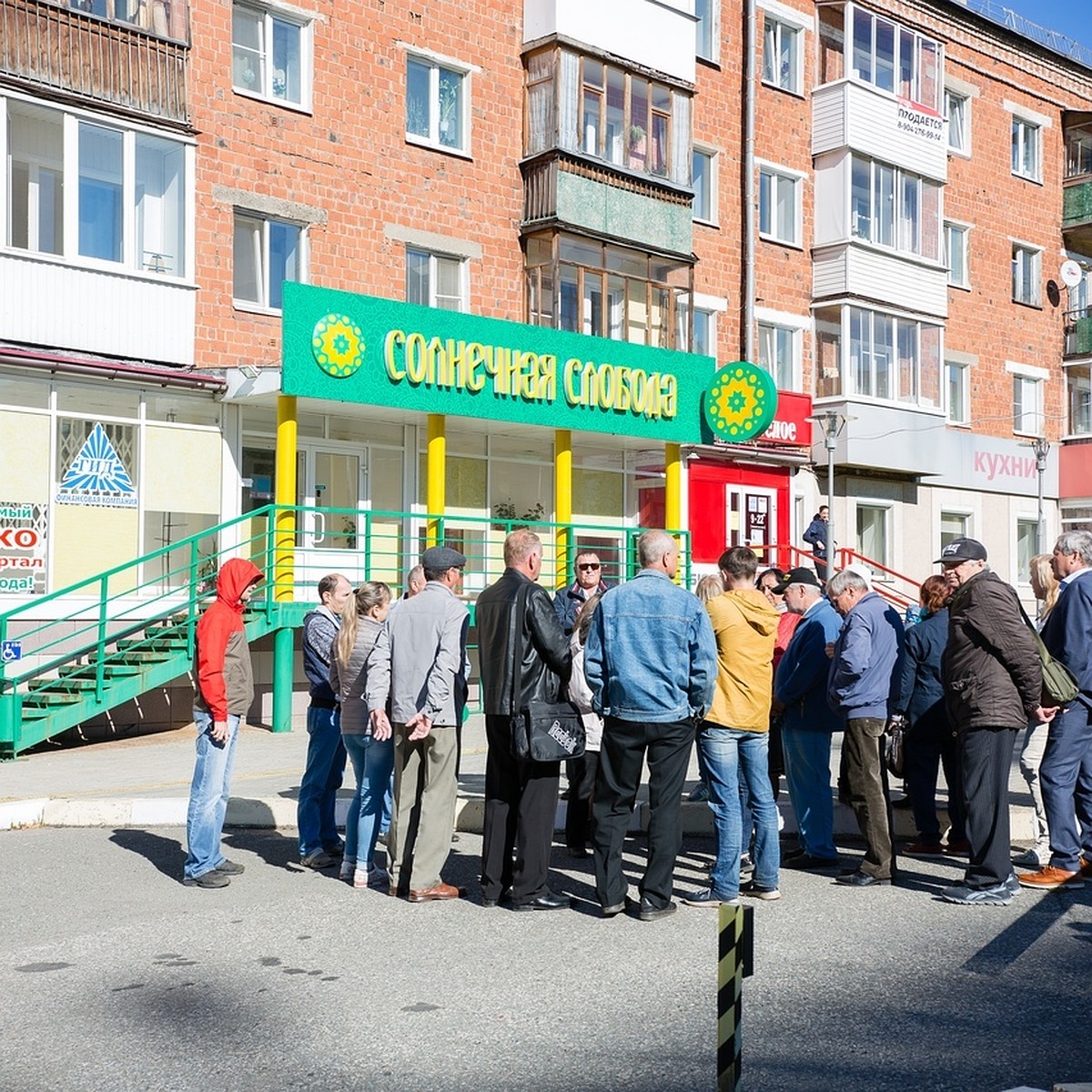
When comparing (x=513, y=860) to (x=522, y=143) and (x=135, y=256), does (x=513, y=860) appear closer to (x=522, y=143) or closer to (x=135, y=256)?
(x=135, y=256)

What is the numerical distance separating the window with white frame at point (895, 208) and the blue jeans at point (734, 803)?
20.4m

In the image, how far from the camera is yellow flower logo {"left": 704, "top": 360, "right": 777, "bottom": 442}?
21672 mm

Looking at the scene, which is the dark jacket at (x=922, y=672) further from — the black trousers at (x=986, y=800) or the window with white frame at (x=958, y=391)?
the window with white frame at (x=958, y=391)

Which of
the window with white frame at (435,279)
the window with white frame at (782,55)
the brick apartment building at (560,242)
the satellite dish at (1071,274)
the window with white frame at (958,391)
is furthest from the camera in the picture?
the satellite dish at (1071,274)

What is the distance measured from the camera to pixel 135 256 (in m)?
16.8

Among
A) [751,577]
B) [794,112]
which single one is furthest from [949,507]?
[751,577]

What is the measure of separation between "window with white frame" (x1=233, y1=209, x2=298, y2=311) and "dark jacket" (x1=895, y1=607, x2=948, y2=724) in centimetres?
1196

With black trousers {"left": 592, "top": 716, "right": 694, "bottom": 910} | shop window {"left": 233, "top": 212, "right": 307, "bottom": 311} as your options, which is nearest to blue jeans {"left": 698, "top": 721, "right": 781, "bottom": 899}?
black trousers {"left": 592, "top": 716, "right": 694, "bottom": 910}

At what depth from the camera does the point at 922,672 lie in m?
8.59

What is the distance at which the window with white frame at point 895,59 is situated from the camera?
86.7 ft

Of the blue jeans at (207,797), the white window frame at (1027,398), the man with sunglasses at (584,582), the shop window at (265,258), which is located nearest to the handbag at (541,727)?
the blue jeans at (207,797)

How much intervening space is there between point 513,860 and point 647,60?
1749 cm

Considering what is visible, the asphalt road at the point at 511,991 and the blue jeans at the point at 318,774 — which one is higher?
the blue jeans at the point at 318,774

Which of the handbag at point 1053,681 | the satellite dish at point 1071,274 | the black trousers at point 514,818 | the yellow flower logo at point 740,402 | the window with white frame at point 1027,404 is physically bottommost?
the black trousers at point 514,818
